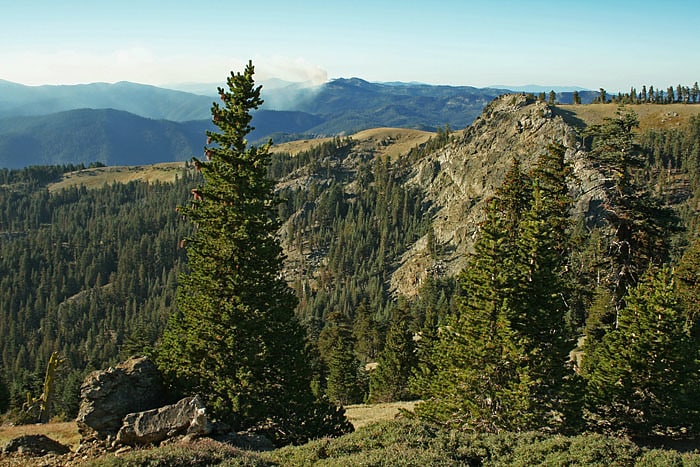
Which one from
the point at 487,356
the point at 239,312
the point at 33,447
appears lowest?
the point at 33,447

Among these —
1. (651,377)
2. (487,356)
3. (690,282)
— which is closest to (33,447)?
(487,356)

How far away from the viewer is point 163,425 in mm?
17953

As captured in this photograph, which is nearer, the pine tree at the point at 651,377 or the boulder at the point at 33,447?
the boulder at the point at 33,447

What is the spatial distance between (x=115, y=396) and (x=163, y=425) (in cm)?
305

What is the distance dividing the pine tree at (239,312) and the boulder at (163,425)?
280 centimetres

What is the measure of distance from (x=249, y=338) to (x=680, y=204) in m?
200

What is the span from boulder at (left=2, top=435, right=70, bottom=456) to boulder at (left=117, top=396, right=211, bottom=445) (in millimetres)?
2889

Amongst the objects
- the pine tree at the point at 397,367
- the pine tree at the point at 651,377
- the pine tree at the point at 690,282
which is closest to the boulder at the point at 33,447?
the pine tree at the point at 651,377

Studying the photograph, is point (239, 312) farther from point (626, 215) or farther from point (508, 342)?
point (626, 215)

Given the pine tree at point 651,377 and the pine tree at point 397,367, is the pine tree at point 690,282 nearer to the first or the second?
the pine tree at point 651,377

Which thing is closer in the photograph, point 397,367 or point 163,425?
point 163,425

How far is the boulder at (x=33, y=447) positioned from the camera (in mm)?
17328

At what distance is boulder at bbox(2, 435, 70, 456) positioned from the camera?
56.9ft

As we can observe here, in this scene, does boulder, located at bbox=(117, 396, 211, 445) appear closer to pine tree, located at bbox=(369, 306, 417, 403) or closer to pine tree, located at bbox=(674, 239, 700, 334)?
pine tree, located at bbox=(674, 239, 700, 334)
